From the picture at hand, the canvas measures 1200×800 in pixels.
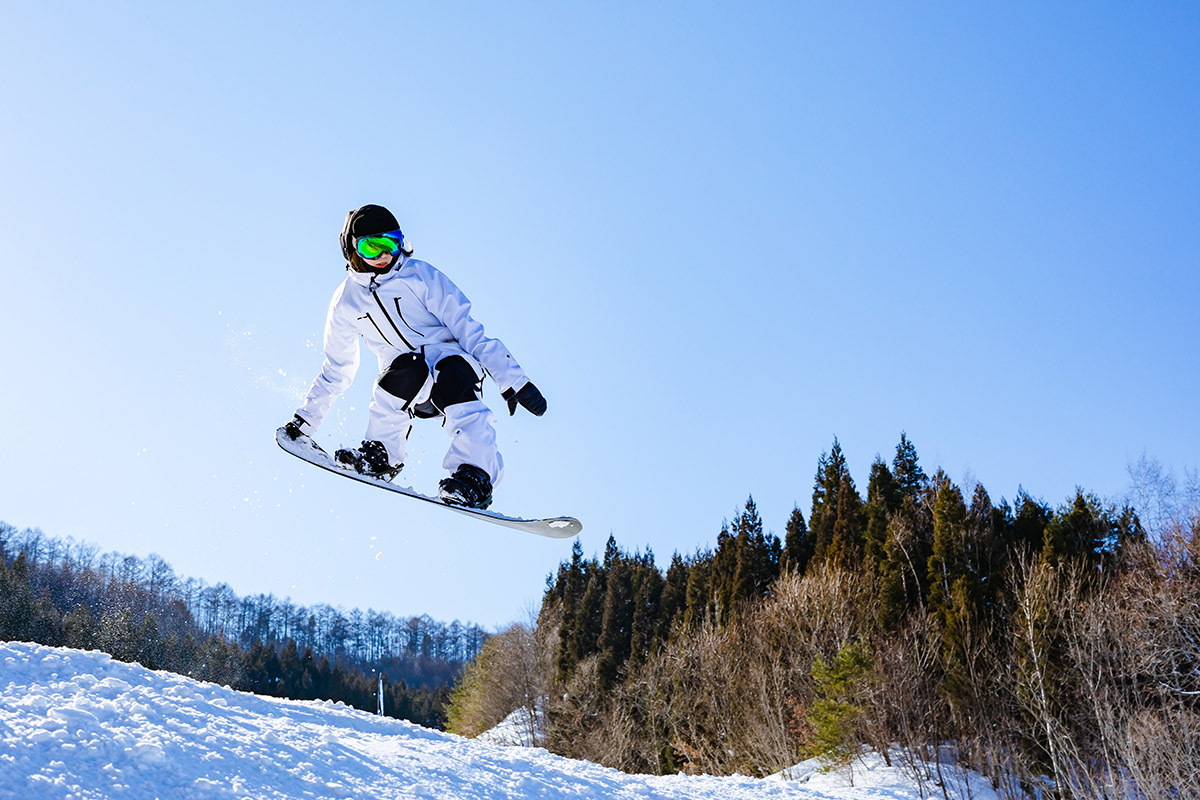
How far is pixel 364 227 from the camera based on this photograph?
195 inches

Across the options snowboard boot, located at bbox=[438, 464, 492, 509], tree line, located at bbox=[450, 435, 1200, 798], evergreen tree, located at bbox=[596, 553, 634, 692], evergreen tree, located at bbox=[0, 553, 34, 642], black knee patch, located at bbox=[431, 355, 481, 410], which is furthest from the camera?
evergreen tree, located at bbox=[596, 553, 634, 692]

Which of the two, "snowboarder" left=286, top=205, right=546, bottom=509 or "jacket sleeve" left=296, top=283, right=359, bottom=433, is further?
"jacket sleeve" left=296, top=283, right=359, bottom=433

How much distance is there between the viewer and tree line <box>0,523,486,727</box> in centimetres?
4391

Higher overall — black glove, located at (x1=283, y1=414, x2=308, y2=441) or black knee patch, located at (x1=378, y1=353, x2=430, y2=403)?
black knee patch, located at (x1=378, y1=353, x2=430, y2=403)

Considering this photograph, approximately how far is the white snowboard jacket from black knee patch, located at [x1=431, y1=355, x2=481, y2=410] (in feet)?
0.30

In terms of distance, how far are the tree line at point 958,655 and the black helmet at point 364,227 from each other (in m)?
16.3

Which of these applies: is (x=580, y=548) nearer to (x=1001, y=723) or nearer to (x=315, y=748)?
(x=1001, y=723)

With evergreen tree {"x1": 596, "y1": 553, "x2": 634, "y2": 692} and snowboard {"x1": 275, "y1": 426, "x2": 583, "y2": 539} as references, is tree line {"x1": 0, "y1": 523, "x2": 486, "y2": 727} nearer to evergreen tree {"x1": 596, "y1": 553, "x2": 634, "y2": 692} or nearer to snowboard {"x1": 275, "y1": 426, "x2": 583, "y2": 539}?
evergreen tree {"x1": 596, "y1": 553, "x2": 634, "y2": 692}

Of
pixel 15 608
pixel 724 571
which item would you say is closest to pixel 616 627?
pixel 724 571

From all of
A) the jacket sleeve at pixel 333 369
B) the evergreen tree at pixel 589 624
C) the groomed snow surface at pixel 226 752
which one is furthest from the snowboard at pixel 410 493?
the evergreen tree at pixel 589 624

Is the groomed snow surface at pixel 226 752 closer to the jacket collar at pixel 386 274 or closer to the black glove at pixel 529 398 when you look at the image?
the black glove at pixel 529 398

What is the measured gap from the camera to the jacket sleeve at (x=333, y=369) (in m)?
5.31

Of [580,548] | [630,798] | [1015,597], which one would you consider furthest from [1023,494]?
[580,548]

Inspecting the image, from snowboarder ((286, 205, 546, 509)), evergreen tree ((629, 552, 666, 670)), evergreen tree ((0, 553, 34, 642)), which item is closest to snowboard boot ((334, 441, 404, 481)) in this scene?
snowboarder ((286, 205, 546, 509))
